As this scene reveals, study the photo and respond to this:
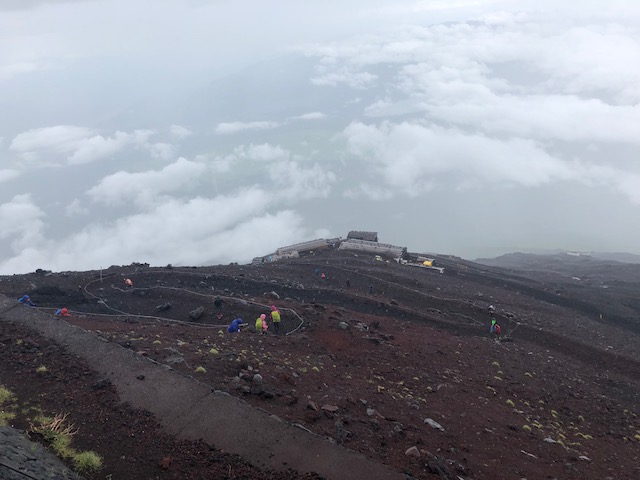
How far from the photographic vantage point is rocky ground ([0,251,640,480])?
11789 millimetres

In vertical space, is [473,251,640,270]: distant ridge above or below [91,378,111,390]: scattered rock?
above

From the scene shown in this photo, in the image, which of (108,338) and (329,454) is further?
(108,338)

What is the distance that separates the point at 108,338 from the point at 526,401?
49.3 ft

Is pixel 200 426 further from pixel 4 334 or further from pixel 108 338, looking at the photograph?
pixel 4 334

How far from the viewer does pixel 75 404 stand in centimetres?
1208

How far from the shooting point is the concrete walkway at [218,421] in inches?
416

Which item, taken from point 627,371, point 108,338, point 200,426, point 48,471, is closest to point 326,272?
point 627,371

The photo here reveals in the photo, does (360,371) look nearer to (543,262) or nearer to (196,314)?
(196,314)

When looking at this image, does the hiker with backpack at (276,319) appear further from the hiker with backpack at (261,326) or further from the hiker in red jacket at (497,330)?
the hiker in red jacket at (497,330)

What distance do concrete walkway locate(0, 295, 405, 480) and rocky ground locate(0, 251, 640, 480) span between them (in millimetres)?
362

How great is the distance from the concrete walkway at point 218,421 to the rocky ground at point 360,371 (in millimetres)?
362

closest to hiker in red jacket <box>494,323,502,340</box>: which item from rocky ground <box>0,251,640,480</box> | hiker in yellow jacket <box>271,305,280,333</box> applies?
rocky ground <box>0,251,640,480</box>

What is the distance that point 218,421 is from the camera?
1178 cm

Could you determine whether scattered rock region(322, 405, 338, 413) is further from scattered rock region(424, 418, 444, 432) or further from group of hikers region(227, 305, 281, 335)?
group of hikers region(227, 305, 281, 335)
